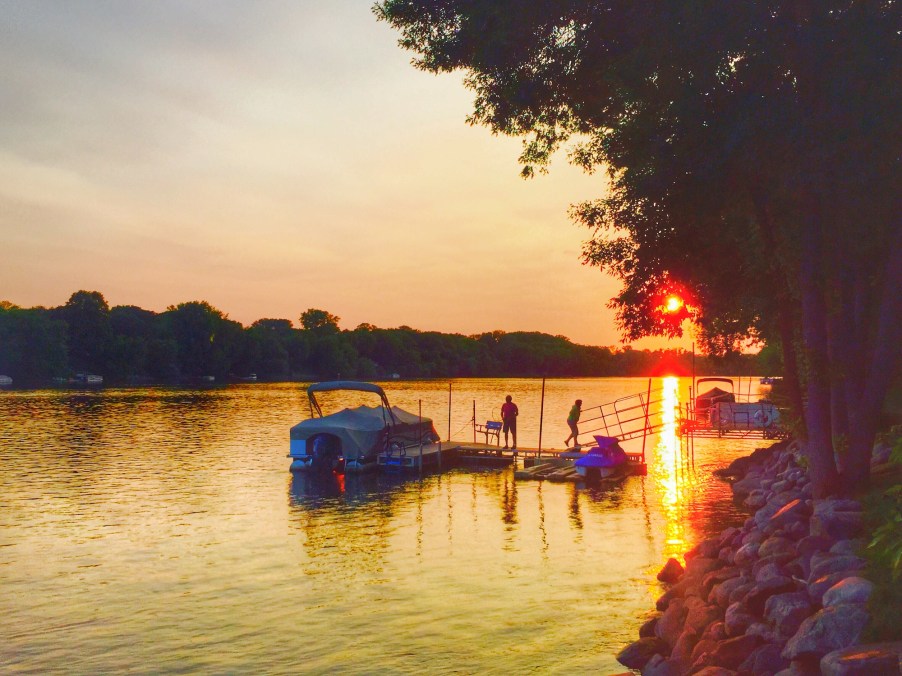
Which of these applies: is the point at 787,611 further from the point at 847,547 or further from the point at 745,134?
the point at 745,134

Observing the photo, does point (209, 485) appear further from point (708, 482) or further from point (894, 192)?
point (894, 192)

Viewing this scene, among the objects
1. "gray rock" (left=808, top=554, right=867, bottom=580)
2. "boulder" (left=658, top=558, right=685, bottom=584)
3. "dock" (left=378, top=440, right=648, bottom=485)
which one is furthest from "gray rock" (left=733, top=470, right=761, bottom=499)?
"gray rock" (left=808, top=554, right=867, bottom=580)

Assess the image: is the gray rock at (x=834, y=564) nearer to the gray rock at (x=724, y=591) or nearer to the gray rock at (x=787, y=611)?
the gray rock at (x=787, y=611)

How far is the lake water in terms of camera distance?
47.8 ft

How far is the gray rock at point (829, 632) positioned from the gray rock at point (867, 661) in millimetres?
933

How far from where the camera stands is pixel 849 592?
11.0 m

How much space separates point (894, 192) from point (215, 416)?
71840 millimetres

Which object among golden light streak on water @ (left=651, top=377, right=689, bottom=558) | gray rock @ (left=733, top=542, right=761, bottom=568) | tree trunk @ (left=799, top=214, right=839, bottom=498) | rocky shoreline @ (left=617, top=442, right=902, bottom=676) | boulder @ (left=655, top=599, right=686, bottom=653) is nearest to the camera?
rocky shoreline @ (left=617, top=442, right=902, bottom=676)

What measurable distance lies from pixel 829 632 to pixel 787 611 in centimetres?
168

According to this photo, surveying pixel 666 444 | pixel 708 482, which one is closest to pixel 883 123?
pixel 708 482

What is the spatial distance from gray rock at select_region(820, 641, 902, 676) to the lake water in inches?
198

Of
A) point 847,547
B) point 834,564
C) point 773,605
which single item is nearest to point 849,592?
point 773,605

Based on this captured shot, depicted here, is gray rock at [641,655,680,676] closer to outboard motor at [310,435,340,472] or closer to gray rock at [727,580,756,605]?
gray rock at [727,580,756,605]

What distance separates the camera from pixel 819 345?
18031 millimetres
